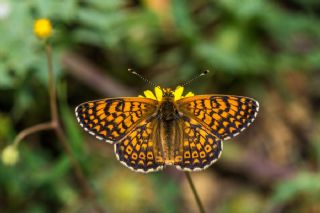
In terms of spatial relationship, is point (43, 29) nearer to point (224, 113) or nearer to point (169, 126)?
point (169, 126)

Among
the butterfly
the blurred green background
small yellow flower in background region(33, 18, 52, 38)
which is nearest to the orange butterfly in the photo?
the butterfly

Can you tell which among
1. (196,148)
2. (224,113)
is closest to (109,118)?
(196,148)

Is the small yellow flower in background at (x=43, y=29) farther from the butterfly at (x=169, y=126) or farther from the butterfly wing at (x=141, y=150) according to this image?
the butterfly wing at (x=141, y=150)

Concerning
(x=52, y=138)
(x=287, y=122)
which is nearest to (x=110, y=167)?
(x=52, y=138)

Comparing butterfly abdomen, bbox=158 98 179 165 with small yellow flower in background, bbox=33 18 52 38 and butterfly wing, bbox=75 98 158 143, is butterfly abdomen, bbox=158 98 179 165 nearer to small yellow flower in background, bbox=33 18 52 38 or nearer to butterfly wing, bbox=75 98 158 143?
butterfly wing, bbox=75 98 158 143

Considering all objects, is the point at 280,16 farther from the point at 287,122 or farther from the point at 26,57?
the point at 26,57

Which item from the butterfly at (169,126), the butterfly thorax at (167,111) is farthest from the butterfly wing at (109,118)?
the butterfly thorax at (167,111)

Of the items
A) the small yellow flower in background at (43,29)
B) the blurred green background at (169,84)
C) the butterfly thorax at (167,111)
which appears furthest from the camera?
the blurred green background at (169,84)

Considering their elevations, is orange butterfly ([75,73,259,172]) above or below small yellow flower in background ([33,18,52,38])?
below
